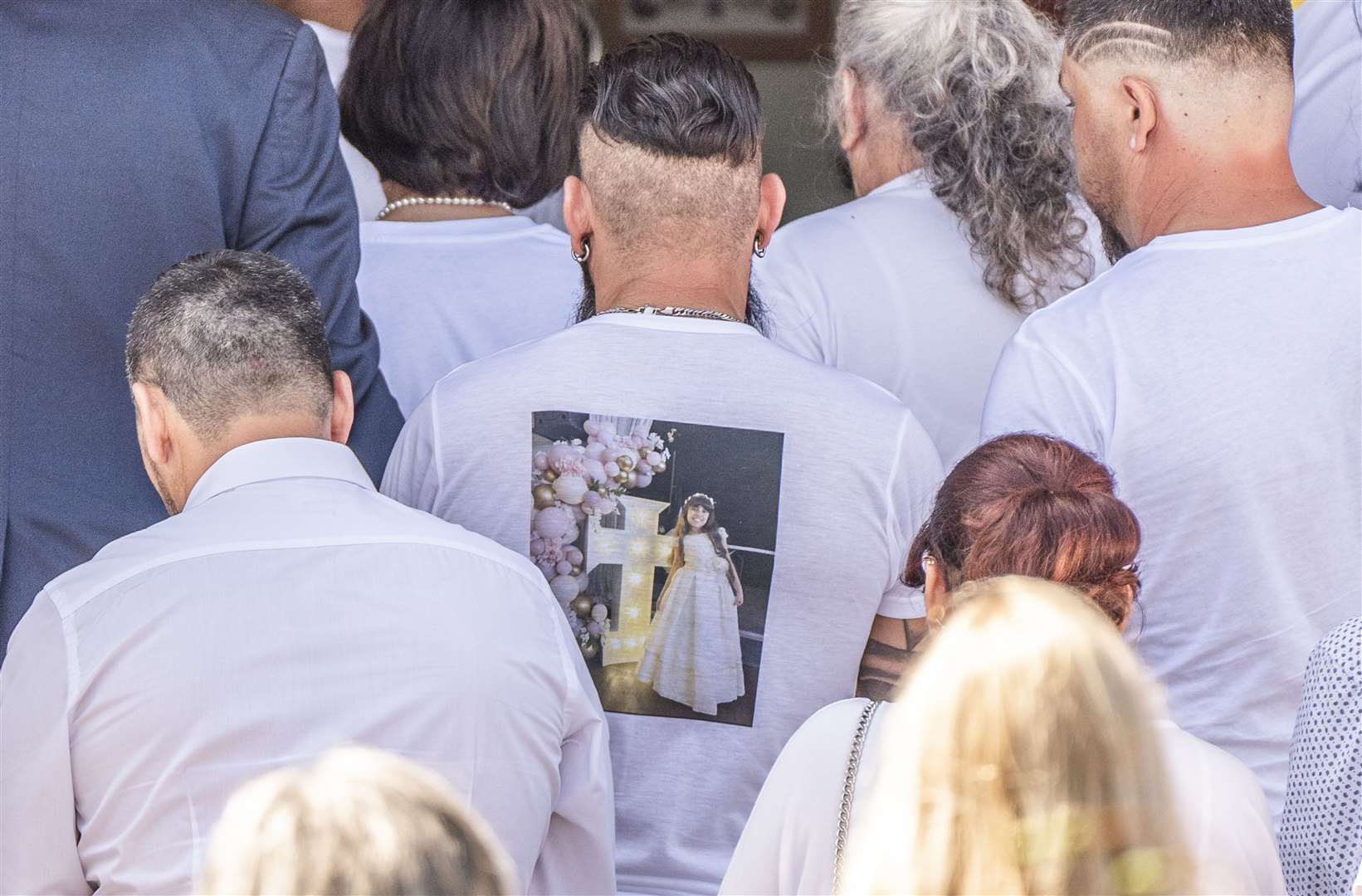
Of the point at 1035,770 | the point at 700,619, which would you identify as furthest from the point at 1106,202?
the point at 1035,770

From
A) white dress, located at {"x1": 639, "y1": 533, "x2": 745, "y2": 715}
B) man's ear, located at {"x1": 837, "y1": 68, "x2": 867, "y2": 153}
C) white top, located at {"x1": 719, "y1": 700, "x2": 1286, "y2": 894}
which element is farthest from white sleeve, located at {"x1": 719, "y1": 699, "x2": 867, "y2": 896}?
man's ear, located at {"x1": 837, "y1": 68, "x2": 867, "y2": 153}

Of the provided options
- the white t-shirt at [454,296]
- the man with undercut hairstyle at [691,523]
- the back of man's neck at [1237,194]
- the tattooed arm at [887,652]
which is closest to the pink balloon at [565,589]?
the man with undercut hairstyle at [691,523]

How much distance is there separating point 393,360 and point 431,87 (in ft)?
1.37

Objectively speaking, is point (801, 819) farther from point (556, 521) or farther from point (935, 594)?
point (556, 521)

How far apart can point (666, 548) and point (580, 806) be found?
32 cm

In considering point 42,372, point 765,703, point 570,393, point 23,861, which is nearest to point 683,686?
point 765,703

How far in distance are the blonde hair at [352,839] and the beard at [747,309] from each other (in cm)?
113

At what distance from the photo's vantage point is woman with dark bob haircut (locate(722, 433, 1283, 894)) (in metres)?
1.42

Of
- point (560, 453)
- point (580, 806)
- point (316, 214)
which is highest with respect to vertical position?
point (316, 214)

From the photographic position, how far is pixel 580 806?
1.78 m

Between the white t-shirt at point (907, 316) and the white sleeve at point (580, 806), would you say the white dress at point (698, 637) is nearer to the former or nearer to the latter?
the white sleeve at point (580, 806)

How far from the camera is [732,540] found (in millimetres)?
1888

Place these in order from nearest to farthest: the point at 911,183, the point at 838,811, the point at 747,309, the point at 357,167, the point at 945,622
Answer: the point at 945,622
the point at 838,811
the point at 747,309
the point at 911,183
the point at 357,167

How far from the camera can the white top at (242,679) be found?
1576mm
